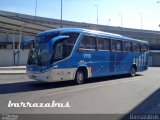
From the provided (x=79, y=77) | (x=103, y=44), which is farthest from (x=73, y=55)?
(x=103, y=44)

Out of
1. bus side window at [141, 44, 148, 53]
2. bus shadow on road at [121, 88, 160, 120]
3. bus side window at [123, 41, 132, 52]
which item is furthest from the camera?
bus side window at [141, 44, 148, 53]

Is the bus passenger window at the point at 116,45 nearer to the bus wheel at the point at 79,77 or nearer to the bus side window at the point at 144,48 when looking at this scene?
the bus wheel at the point at 79,77

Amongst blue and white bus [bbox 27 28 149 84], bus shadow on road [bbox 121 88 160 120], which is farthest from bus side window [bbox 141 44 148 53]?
bus shadow on road [bbox 121 88 160 120]

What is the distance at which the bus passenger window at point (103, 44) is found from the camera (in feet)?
61.6

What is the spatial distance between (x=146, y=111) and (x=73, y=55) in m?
7.47

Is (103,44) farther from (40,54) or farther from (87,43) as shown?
(40,54)

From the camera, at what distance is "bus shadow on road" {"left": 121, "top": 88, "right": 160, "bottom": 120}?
853cm

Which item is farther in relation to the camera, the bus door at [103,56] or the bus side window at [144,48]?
the bus side window at [144,48]

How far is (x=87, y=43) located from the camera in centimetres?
1753

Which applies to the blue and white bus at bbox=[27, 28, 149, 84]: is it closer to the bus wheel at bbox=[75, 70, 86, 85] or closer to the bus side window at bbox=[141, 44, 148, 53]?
the bus wheel at bbox=[75, 70, 86, 85]

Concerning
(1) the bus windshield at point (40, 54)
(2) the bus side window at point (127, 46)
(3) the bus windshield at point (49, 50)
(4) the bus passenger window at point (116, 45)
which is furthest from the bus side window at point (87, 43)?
(2) the bus side window at point (127, 46)

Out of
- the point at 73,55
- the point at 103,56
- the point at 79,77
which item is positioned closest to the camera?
the point at 73,55

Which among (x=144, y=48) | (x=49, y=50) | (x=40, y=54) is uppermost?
(x=144, y=48)

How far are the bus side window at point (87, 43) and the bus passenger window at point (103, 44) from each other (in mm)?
619
